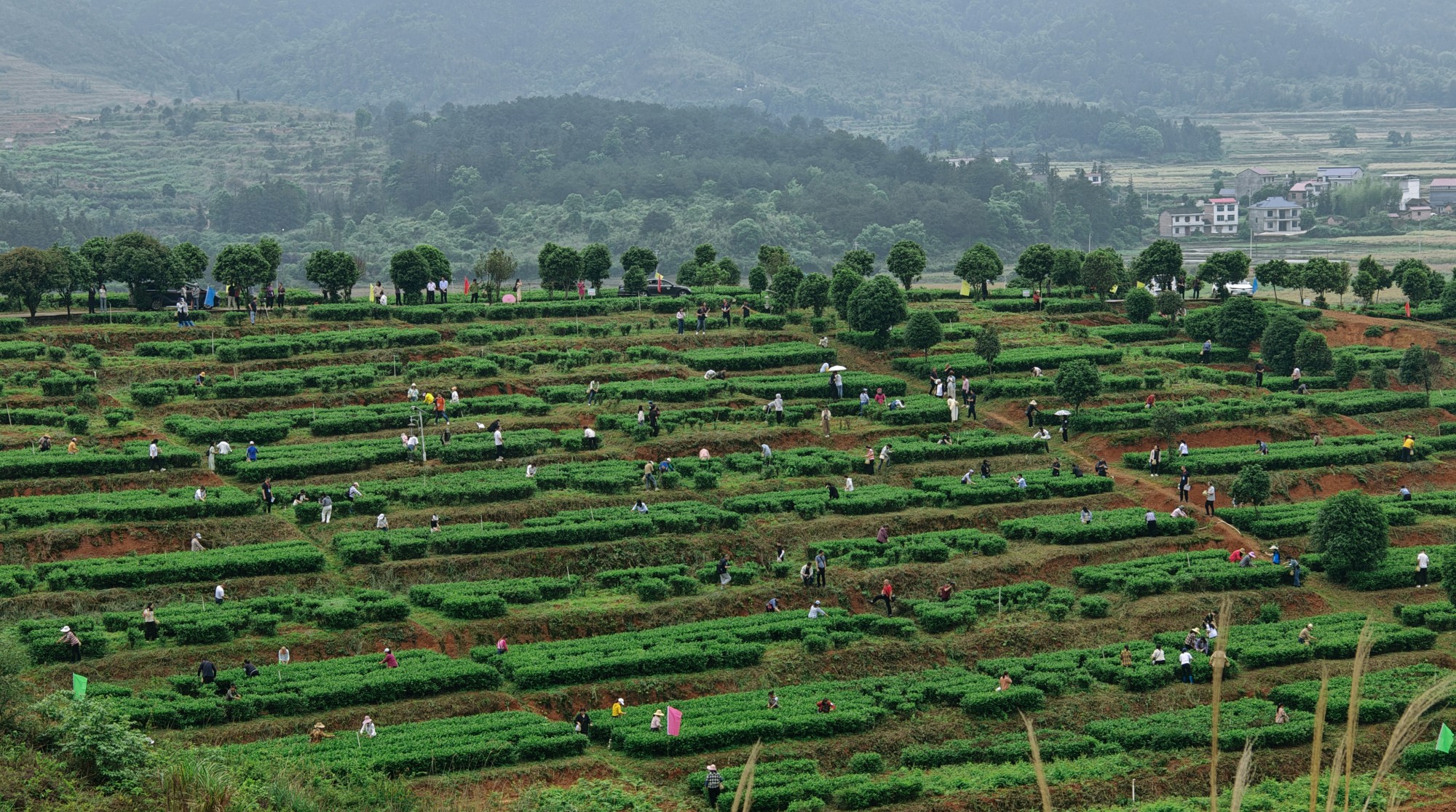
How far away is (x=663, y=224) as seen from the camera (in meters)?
181

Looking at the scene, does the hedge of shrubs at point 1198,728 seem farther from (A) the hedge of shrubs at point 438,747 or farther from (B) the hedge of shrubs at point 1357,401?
(B) the hedge of shrubs at point 1357,401

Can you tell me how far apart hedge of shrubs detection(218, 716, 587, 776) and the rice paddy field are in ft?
0.45

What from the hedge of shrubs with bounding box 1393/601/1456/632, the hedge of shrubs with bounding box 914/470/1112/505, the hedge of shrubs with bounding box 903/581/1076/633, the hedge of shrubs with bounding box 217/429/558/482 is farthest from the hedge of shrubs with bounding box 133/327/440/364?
the hedge of shrubs with bounding box 1393/601/1456/632

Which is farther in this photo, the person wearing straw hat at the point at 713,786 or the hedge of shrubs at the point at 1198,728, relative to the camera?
the hedge of shrubs at the point at 1198,728

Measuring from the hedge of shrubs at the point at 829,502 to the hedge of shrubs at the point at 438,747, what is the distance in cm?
1581

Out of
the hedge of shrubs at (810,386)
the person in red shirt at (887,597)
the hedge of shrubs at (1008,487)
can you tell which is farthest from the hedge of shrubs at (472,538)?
the hedge of shrubs at (810,386)

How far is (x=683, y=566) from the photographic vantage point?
54.0 meters

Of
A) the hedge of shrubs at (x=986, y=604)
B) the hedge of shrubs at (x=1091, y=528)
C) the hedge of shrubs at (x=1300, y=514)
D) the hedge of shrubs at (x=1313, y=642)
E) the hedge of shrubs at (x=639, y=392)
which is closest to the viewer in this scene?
the hedge of shrubs at (x=1313, y=642)

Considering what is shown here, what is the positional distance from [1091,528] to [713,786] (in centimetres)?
2132

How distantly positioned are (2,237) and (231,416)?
113 meters

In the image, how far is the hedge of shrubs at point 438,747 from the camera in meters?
40.4

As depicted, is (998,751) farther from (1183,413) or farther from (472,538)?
(1183,413)

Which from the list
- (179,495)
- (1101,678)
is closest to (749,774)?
(1101,678)

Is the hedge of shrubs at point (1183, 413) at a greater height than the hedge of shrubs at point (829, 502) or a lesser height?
greater
